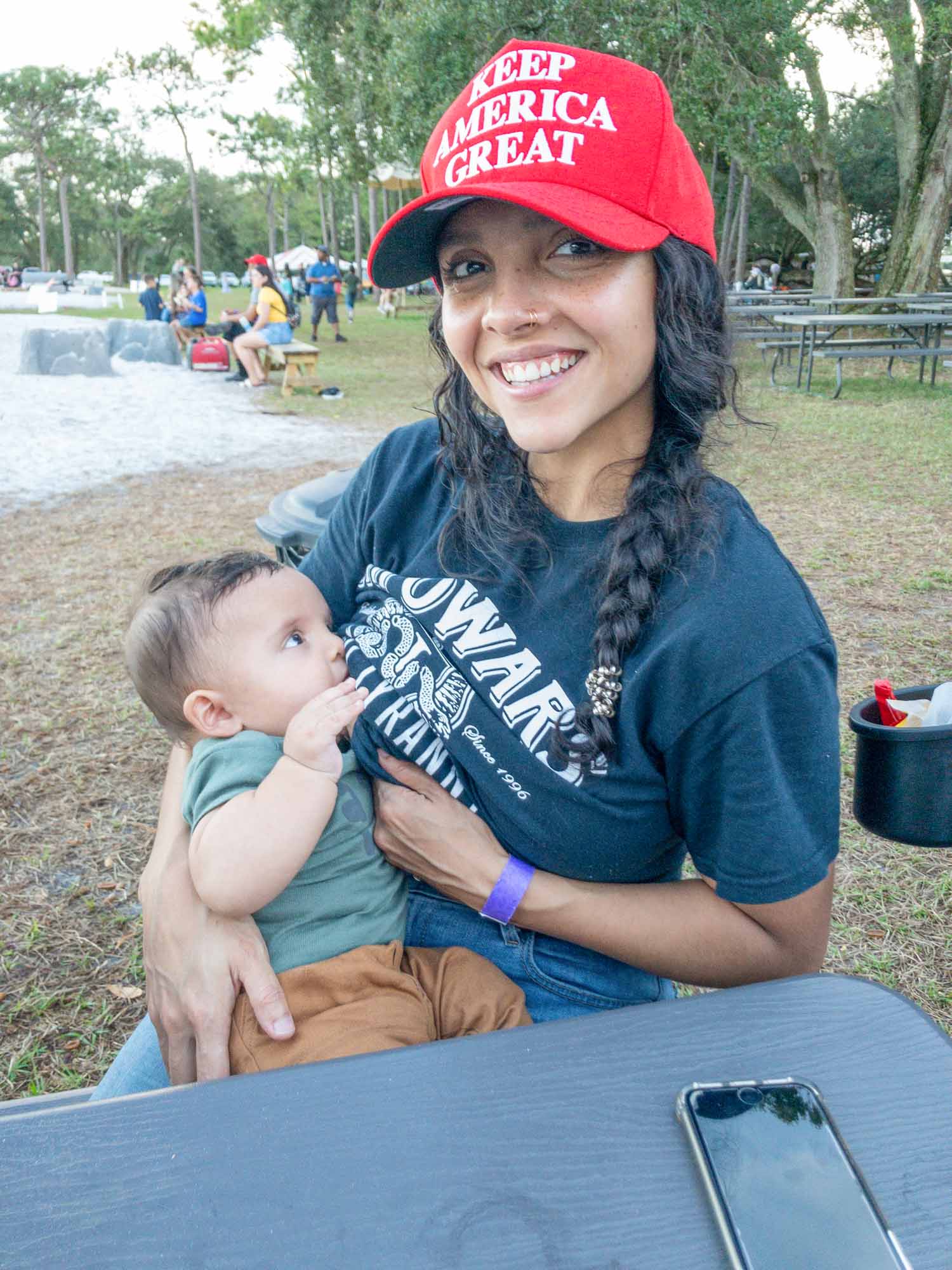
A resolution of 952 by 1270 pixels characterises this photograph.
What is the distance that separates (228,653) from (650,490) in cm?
75

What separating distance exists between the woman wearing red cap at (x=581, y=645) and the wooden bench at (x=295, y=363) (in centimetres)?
1137

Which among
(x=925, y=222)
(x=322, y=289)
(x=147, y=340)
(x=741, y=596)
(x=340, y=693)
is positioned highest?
(x=925, y=222)

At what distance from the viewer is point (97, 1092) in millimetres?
1589

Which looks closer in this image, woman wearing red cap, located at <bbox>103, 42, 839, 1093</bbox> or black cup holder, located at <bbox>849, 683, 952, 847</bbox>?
woman wearing red cap, located at <bbox>103, 42, 839, 1093</bbox>

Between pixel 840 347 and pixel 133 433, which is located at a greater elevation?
pixel 840 347

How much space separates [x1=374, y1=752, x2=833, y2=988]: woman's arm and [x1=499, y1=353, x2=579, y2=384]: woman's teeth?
625mm

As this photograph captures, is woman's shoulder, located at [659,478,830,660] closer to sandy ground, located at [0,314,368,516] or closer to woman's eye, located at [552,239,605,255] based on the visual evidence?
woman's eye, located at [552,239,605,255]

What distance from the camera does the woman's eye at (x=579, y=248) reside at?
4.48ft

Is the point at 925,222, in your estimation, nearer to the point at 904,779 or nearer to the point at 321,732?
the point at 904,779

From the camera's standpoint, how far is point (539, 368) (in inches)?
56.7

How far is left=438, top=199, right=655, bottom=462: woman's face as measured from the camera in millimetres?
1381

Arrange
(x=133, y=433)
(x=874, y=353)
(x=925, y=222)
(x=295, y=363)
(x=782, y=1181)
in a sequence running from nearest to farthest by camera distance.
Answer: (x=782, y=1181)
(x=133, y=433)
(x=874, y=353)
(x=295, y=363)
(x=925, y=222)

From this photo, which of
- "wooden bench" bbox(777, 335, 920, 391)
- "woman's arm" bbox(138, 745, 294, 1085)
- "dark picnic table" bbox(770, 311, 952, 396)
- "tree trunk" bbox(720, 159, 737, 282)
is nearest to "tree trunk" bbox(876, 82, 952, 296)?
"wooden bench" bbox(777, 335, 920, 391)

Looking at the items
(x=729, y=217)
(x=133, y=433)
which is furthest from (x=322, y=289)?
(x=729, y=217)
